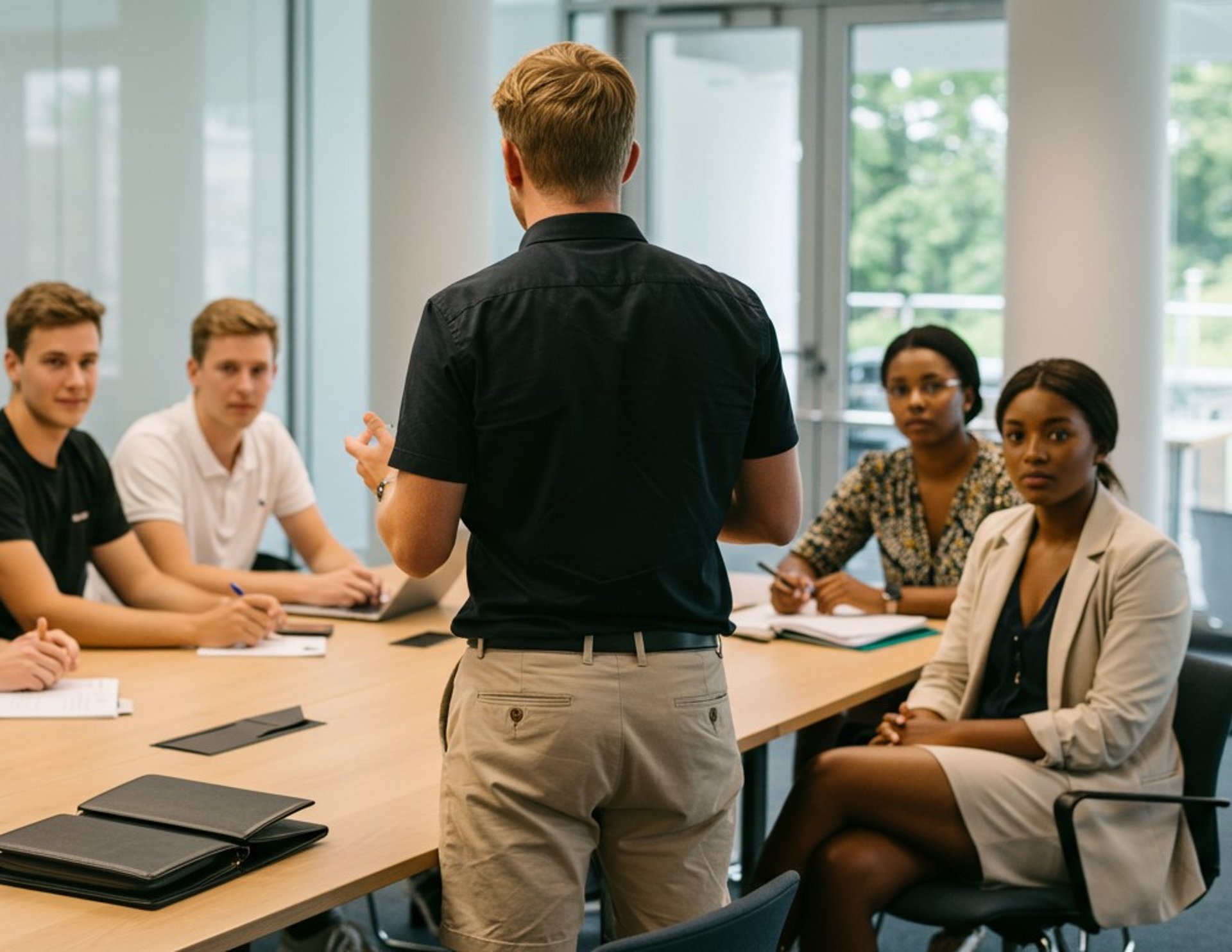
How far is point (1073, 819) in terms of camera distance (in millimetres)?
2564

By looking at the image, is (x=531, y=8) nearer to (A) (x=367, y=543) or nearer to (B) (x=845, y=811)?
(A) (x=367, y=543)

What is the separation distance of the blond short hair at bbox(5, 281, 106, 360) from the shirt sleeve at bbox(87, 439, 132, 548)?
272mm

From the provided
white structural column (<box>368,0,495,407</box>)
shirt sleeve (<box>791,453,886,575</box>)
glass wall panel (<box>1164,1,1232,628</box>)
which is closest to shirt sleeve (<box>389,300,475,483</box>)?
shirt sleeve (<box>791,453,886,575</box>)

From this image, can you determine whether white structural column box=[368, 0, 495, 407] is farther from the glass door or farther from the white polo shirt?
the white polo shirt

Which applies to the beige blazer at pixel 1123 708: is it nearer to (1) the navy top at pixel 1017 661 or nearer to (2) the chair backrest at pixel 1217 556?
(1) the navy top at pixel 1017 661

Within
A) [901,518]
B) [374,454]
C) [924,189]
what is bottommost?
[901,518]

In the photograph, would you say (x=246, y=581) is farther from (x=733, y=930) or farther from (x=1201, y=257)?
(x=1201, y=257)

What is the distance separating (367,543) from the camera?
23.1 feet

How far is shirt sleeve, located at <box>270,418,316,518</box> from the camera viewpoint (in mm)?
4129

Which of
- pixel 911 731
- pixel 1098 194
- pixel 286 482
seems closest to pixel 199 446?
pixel 286 482

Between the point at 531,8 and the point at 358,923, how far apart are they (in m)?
5.79

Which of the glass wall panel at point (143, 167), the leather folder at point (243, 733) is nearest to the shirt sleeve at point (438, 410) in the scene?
the leather folder at point (243, 733)

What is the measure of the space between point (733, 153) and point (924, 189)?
3.14ft

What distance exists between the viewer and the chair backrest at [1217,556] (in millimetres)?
4859
